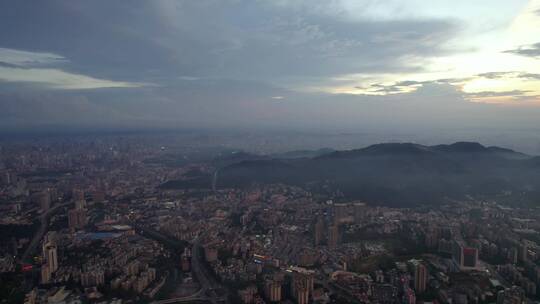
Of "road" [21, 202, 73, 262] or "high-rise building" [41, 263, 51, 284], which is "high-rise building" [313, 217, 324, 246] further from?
"road" [21, 202, 73, 262]

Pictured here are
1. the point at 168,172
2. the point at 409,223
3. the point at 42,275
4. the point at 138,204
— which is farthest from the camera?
the point at 168,172

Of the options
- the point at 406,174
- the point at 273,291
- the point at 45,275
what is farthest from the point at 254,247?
the point at 406,174

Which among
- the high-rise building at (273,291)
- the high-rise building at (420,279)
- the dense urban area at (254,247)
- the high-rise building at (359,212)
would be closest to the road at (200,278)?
the dense urban area at (254,247)

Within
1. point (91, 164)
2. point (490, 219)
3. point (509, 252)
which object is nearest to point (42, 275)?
point (509, 252)

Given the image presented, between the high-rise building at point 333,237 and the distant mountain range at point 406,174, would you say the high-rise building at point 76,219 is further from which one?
the high-rise building at point 333,237

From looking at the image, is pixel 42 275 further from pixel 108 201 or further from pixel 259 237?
pixel 108 201

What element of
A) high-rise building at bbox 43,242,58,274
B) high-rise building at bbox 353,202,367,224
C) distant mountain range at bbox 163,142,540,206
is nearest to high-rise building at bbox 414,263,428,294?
high-rise building at bbox 353,202,367,224
